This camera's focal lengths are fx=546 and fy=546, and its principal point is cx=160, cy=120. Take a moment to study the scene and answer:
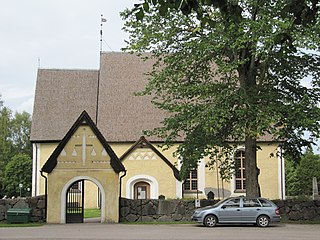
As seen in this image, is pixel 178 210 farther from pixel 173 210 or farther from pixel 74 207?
pixel 74 207

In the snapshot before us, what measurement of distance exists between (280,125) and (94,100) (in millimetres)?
23407

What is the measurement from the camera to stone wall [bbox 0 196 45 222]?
90.4 feet

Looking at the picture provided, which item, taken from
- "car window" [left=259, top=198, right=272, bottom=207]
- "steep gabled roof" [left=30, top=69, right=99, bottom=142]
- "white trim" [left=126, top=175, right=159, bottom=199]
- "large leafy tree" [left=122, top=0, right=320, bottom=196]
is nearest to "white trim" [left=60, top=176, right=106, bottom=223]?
"large leafy tree" [left=122, top=0, right=320, bottom=196]

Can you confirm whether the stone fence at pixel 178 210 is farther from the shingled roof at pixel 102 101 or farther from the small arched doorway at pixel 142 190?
the shingled roof at pixel 102 101

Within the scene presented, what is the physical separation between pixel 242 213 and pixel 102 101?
21941 millimetres

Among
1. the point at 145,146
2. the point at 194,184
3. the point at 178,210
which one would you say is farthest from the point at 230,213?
the point at 194,184

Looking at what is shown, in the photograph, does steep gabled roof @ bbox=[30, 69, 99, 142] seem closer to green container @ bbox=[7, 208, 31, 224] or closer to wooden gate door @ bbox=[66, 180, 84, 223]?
wooden gate door @ bbox=[66, 180, 84, 223]

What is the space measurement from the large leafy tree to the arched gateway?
3.40 metres

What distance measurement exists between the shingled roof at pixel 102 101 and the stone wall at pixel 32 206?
1394 cm

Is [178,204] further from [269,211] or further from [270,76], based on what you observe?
[270,76]

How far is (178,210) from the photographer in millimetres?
28672

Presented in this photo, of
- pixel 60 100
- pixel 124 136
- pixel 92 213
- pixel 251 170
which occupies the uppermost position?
pixel 60 100

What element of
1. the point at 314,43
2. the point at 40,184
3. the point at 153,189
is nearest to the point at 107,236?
the point at 314,43

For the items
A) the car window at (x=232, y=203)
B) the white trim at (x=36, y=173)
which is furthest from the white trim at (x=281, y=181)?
the white trim at (x=36, y=173)
